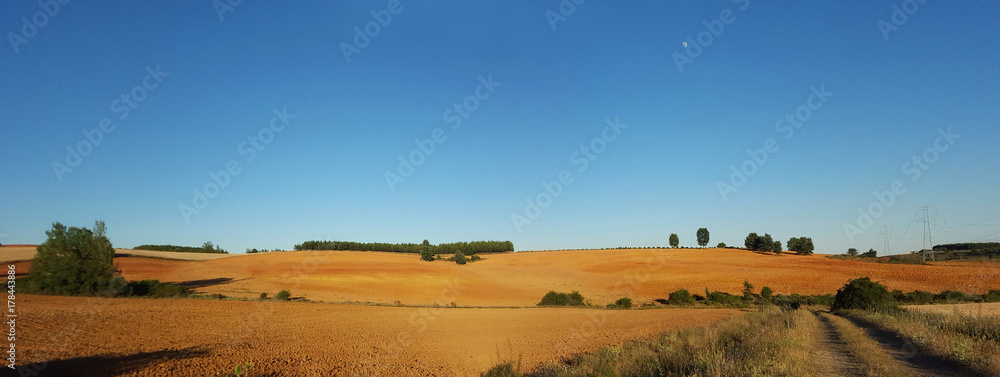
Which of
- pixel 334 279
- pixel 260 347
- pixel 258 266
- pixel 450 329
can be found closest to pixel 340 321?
pixel 450 329

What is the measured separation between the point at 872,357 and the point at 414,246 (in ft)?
425

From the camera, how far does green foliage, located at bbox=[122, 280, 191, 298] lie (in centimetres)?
2695

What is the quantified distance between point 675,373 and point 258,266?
67.6 m

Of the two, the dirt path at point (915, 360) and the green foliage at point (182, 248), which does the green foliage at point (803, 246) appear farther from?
the green foliage at point (182, 248)

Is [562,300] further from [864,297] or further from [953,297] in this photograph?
[953,297]

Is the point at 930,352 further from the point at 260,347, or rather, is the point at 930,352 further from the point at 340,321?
the point at 340,321

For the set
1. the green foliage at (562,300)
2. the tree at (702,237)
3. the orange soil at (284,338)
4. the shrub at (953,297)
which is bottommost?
the green foliage at (562,300)

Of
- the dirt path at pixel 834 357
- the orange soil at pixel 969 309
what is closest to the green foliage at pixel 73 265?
the dirt path at pixel 834 357

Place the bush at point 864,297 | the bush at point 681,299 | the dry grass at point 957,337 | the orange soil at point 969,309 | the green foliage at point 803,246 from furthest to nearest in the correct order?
the green foliage at point 803,246, the bush at point 681,299, the bush at point 864,297, the orange soil at point 969,309, the dry grass at point 957,337

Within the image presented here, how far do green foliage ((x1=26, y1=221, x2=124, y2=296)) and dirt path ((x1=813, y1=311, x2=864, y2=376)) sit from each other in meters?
33.5

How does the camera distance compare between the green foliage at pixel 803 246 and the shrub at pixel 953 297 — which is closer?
the shrub at pixel 953 297

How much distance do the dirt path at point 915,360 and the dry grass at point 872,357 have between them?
15 centimetres

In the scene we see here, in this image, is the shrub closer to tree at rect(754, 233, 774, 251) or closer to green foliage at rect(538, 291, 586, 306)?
green foliage at rect(538, 291, 586, 306)

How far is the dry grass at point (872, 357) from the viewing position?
722 cm
